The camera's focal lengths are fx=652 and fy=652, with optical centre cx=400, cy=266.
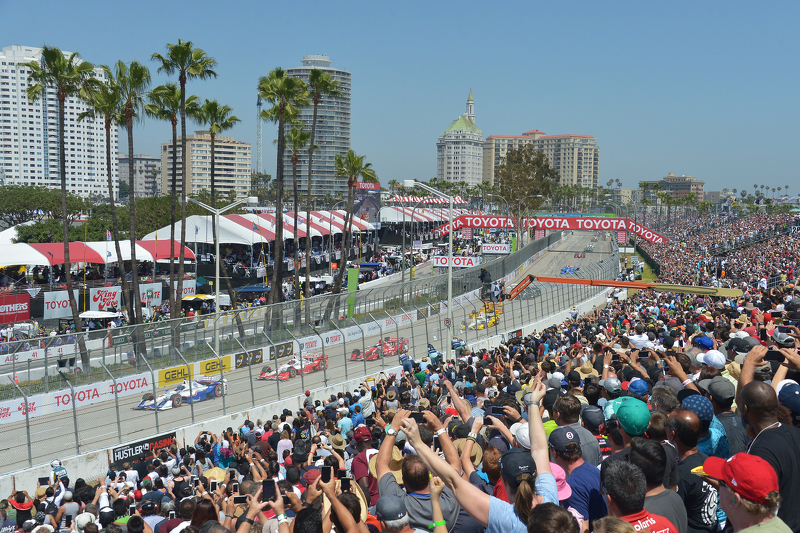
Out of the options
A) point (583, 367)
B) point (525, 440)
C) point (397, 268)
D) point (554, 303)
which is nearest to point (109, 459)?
point (583, 367)

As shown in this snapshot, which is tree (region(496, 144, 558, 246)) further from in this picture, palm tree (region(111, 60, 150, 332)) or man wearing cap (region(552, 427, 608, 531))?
man wearing cap (region(552, 427, 608, 531))

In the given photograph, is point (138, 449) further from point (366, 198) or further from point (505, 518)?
point (366, 198)

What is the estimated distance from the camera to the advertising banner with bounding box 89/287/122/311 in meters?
34.2

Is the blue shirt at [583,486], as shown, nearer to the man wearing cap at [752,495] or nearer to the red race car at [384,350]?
the man wearing cap at [752,495]

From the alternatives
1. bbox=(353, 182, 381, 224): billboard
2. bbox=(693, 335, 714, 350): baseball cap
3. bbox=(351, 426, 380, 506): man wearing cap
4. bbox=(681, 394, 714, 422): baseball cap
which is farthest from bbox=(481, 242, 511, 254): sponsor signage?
bbox=(681, 394, 714, 422): baseball cap

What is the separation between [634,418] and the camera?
5133 mm

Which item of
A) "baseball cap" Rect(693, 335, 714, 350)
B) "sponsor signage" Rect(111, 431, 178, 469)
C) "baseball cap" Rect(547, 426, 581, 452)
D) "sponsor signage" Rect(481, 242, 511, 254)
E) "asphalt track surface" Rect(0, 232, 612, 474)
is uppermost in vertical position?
"baseball cap" Rect(547, 426, 581, 452)

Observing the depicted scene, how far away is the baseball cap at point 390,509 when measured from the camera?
390 centimetres

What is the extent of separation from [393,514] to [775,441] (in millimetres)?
2570

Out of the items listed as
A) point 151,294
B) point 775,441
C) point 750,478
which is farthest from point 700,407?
point 151,294

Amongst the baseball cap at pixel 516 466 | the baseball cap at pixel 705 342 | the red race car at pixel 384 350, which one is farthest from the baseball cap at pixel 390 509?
the red race car at pixel 384 350

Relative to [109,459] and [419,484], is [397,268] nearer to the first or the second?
[109,459]

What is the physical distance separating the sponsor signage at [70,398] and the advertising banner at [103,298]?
59.9 ft

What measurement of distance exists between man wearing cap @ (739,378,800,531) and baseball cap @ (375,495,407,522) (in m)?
2.37
